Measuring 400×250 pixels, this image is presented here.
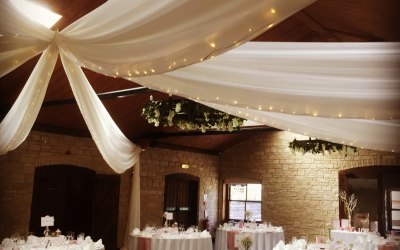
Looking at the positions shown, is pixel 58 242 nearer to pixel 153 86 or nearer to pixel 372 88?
pixel 153 86

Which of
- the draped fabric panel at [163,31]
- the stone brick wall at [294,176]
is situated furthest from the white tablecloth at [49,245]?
the stone brick wall at [294,176]

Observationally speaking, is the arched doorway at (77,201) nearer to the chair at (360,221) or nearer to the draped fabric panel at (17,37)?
the chair at (360,221)

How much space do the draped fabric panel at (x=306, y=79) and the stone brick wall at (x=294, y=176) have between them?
905 centimetres

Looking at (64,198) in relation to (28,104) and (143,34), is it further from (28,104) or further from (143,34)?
(143,34)

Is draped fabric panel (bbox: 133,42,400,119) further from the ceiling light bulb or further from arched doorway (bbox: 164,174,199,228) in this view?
arched doorway (bbox: 164,174,199,228)

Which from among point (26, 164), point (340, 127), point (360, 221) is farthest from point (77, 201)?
point (340, 127)

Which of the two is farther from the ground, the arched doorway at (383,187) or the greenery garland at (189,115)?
the greenery garland at (189,115)

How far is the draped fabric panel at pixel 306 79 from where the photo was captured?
2098mm

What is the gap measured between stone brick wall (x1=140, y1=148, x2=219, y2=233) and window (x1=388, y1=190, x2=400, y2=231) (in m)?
5.15

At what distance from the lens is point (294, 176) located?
457 inches

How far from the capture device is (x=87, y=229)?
8.98 meters

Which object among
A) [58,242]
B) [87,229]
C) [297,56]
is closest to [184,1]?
[297,56]

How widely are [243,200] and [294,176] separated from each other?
6.98 feet

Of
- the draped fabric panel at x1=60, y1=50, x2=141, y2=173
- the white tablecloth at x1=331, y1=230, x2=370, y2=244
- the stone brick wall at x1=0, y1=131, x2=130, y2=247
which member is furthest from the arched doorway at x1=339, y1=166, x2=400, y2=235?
the stone brick wall at x1=0, y1=131, x2=130, y2=247
